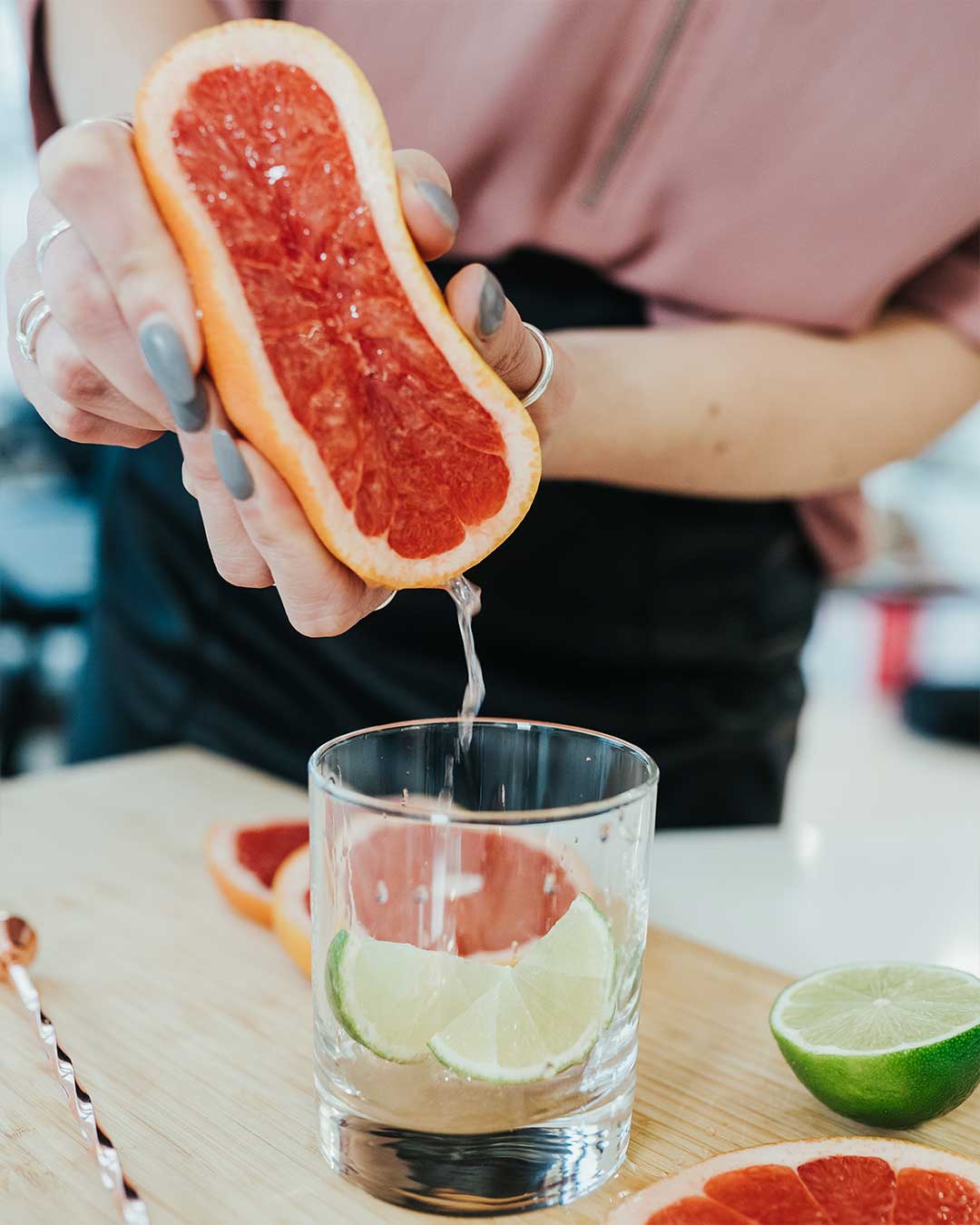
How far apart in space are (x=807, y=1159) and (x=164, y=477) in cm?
109

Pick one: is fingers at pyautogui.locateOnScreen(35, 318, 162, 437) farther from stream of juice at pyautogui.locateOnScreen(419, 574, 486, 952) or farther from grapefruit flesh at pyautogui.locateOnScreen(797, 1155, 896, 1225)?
grapefruit flesh at pyautogui.locateOnScreen(797, 1155, 896, 1225)

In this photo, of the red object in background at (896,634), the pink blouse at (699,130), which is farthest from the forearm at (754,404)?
the red object in background at (896,634)

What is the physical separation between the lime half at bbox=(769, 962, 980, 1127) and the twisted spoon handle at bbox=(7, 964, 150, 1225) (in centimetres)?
41

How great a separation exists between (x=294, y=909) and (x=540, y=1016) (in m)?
0.33

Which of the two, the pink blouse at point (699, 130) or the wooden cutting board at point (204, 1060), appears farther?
the pink blouse at point (699, 130)

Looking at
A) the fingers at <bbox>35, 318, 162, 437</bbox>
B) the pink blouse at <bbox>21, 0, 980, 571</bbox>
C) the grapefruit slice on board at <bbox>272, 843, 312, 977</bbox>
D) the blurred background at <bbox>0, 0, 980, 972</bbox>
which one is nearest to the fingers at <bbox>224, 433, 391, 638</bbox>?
the fingers at <bbox>35, 318, 162, 437</bbox>

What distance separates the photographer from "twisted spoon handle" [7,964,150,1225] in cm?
65

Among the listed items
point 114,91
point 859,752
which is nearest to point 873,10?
point 114,91

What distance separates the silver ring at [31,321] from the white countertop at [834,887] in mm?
710

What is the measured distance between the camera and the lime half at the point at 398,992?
27.0 inches

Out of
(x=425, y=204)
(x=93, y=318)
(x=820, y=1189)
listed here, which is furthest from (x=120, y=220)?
(x=820, y=1189)

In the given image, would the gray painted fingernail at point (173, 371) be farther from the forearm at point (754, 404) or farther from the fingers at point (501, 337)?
the forearm at point (754, 404)

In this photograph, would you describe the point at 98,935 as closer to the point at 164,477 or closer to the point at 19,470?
the point at 164,477

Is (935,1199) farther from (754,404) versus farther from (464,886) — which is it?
(754,404)
